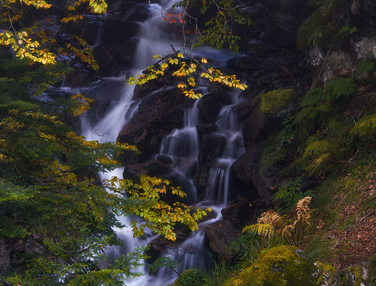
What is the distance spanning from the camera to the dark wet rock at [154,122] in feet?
36.0

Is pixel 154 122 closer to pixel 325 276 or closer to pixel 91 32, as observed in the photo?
pixel 91 32

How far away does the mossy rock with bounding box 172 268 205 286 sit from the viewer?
212 inches

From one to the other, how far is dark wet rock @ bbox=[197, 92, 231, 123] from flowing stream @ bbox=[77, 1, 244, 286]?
0.24 meters

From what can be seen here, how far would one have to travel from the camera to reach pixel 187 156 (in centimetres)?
1049

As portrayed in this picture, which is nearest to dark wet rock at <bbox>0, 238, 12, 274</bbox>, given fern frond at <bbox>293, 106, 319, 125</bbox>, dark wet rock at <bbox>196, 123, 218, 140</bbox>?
fern frond at <bbox>293, 106, 319, 125</bbox>

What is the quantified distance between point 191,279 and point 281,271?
298 centimetres

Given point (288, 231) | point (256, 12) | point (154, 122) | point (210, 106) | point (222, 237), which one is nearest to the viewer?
point (288, 231)

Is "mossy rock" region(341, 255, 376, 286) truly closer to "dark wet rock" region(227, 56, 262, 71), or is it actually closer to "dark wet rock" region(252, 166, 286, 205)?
"dark wet rock" region(252, 166, 286, 205)

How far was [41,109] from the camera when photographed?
5156 millimetres

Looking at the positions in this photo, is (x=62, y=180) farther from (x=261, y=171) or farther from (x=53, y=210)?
(x=261, y=171)

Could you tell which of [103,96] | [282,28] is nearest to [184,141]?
Result: [103,96]

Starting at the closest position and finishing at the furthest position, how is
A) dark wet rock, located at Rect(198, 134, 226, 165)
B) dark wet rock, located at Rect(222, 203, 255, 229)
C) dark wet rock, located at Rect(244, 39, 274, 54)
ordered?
dark wet rock, located at Rect(222, 203, 255, 229) → dark wet rock, located at Rect(198, 134, 226, 165) → dark wet rock, located at Rect(244, 39, 274, 54)

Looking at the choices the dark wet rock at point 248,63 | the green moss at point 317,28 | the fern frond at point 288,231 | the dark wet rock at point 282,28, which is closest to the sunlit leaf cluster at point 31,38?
Answer: the fern frond at point 288,231

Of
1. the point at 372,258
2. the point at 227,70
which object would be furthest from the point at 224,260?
the point at 227,70
